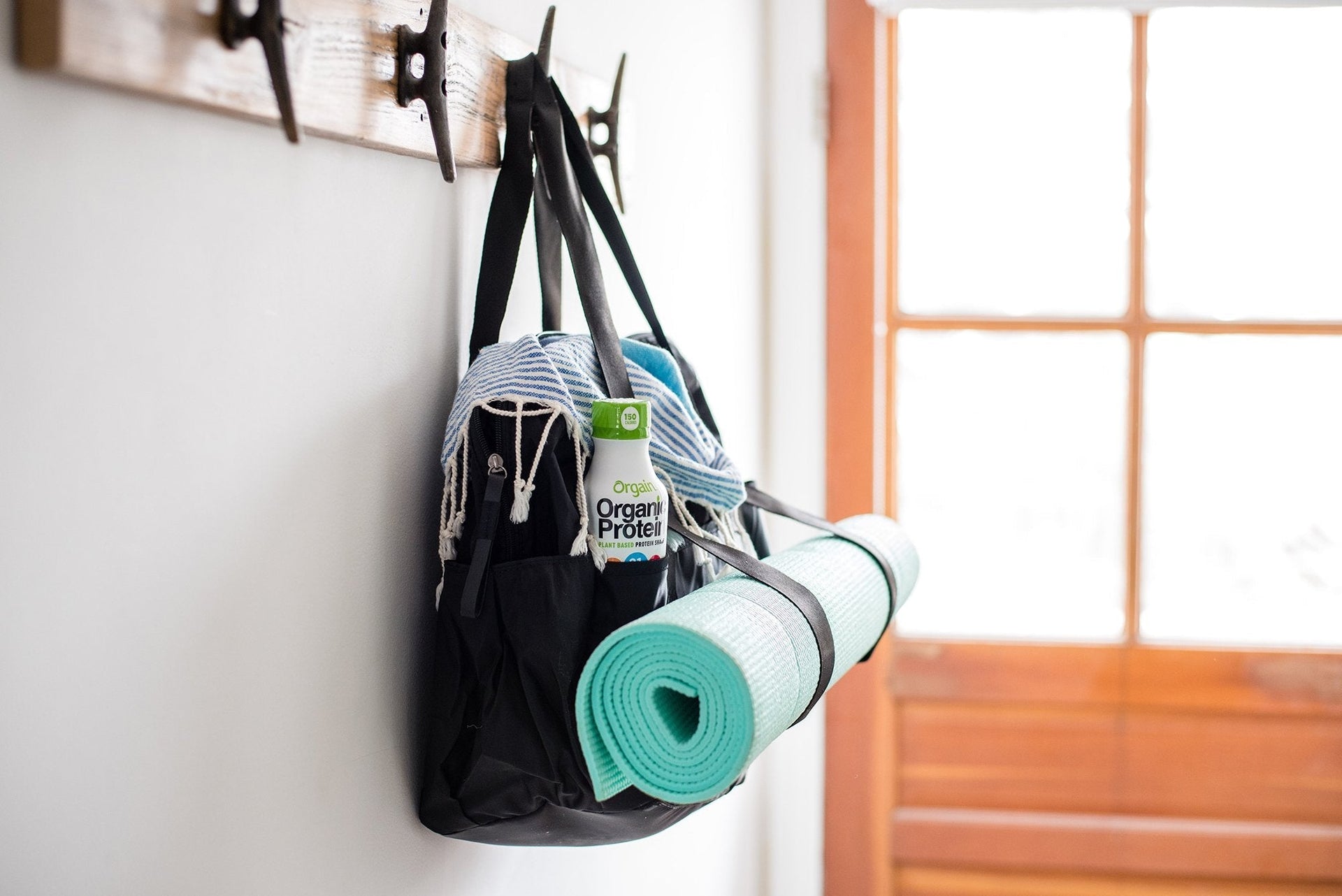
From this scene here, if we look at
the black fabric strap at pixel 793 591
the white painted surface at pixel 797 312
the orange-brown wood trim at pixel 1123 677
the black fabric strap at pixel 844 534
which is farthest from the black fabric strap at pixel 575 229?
the orange-brown wood trim at pixel 1123 677

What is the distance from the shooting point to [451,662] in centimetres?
67

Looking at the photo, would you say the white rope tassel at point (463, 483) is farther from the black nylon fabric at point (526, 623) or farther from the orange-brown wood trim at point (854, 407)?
the orange-brown wood trim at point (854, 407)

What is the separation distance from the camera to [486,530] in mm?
638

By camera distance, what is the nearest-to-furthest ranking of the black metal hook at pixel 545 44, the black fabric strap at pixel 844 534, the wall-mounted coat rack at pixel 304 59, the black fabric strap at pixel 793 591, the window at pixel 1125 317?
the wall-mounted coat rack at pixel 304 59 < the black fabric strap at pixel 793 591 < the black metal hook at pixel 545 44 < the black fabric strap at pixel 844 534 < the window at pixel 1125 317

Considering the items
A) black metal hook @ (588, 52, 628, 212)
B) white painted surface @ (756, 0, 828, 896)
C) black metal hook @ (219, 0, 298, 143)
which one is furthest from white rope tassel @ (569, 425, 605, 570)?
white painted surface @ (756, 0, 828, 896)

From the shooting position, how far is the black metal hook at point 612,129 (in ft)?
3.13

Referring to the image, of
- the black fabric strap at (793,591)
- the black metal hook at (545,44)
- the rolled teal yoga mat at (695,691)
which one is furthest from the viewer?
the black metal hook at (545,44)

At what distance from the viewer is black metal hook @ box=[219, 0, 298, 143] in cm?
49

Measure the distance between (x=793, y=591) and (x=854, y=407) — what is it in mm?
1081

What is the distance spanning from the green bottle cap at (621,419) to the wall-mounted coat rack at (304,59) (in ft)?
0.56

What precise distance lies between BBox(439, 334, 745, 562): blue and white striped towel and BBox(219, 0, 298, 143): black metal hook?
0.21 meters

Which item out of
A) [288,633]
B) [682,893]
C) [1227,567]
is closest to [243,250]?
[288,633]

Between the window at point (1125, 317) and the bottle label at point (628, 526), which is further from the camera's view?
the window at point (1125, 317)

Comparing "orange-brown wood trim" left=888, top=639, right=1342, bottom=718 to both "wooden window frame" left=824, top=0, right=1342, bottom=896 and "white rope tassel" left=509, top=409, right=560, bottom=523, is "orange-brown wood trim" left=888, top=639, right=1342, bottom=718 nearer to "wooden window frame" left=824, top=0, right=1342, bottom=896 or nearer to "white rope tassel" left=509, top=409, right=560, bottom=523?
"wooden window frame" left=824, top=0, right=1342, bottom=896
